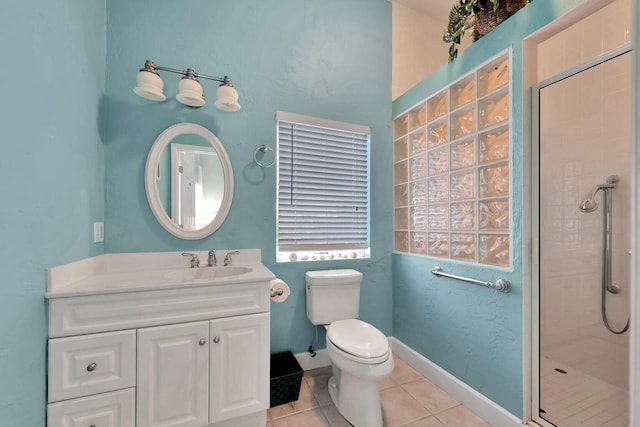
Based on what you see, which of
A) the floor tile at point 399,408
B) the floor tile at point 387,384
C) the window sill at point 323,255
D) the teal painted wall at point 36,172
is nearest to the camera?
the teal painted wall at point 36,172

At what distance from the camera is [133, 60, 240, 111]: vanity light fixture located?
1446 millimetres

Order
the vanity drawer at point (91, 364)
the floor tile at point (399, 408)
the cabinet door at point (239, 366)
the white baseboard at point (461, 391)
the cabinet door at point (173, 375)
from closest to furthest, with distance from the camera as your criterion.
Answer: the vanity drawer at point (91, 364), the cabinet door at point (173, 375), the cabinet door at point (239, 366), the white baseboard at point (461, 391), the floor tile at point (399, 408)

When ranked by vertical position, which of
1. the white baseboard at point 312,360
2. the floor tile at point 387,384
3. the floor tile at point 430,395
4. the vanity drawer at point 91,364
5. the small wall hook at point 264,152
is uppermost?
the small wall hook at point 264,152

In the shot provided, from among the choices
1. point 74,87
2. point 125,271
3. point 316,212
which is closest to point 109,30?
point 74,87

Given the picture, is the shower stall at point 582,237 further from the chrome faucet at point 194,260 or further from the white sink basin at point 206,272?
the chrome faucet at point 194,260

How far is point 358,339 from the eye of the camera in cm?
152

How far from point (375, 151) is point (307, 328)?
1.52m

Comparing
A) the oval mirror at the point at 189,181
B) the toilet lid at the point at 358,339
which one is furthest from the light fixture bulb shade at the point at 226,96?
the toilet lid at the point at 358,339

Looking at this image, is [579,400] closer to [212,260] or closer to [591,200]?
[591,200]

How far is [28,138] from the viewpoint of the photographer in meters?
0.95

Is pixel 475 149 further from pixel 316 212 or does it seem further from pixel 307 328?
pixel 307 328

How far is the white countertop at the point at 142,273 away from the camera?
1.13m

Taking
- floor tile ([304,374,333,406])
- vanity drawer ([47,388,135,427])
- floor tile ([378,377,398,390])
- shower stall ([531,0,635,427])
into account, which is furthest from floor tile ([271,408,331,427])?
shower stall ([531,0,635,427])

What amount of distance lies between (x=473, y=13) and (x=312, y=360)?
Answer: 8.42 ft
